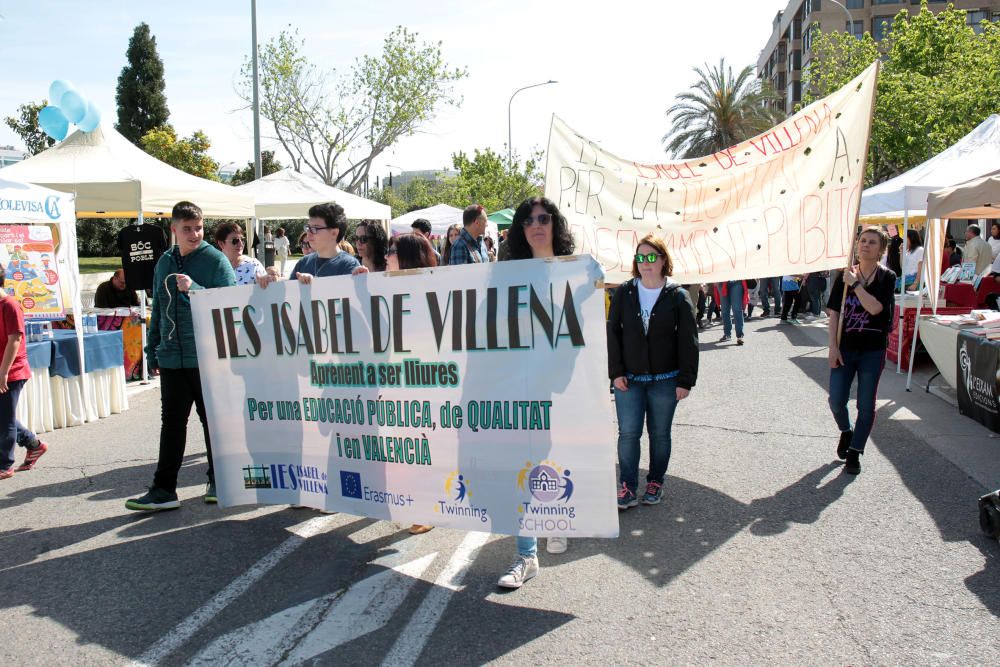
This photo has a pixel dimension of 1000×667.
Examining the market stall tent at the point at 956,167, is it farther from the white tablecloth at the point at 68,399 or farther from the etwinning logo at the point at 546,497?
the white tablecloth at the point at 68,399

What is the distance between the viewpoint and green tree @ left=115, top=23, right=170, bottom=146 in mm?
49750

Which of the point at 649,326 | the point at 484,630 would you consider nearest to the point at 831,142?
the point at 649,326

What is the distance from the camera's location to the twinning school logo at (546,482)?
151 inches

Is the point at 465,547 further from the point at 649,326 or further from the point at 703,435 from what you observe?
the point at 703,435

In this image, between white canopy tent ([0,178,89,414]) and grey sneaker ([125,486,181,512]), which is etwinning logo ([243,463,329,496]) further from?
white canopy tent ([0,178,89,414])

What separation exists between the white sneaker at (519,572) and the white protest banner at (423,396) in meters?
0.28

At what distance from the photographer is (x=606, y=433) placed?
3.74 metres

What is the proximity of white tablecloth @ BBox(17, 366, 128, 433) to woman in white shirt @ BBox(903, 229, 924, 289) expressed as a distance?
42.8 ft

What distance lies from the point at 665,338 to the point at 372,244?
6.93 feet

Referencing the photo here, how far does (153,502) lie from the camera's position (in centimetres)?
539

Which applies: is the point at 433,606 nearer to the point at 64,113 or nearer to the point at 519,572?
the point at 519,572

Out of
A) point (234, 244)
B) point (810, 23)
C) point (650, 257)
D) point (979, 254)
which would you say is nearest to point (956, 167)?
point (979, 254)

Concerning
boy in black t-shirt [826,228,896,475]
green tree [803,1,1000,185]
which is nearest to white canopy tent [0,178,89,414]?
boy in black t-shirt [826,228,896,475]

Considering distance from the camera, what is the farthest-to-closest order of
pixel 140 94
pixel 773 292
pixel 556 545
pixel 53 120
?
pixel 140 94 → pixel 773 292 → pixel 53 120 → pixel 556 545
